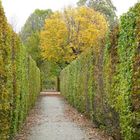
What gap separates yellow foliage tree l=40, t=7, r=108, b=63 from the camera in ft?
151

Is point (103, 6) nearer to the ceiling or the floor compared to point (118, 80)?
nearer to the ceiling

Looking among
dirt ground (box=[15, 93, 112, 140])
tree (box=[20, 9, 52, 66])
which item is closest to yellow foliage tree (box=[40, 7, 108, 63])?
tree (box=[20, 9, 52, 66])

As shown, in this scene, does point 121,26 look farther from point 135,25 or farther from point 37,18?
point 37,18

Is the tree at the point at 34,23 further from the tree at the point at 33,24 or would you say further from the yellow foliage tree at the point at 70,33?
the yellow foliage tree at the point at 70,33

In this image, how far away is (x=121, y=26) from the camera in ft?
31.8

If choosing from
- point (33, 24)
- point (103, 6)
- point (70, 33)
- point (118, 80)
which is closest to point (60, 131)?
point (118, 80)

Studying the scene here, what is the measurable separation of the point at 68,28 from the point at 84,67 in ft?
98.6

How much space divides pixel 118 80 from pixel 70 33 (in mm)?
37107

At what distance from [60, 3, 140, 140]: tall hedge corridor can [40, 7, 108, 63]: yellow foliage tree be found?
30.6 meters

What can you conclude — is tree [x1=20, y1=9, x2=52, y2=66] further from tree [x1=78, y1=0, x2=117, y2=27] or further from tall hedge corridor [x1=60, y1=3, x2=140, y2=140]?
tall hedge corridor [x1=60, y1=3, x2=140, y2=140]

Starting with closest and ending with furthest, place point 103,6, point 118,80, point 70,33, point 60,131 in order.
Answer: point 118,80 < point 60,131 < point 70,33 < point 103,6

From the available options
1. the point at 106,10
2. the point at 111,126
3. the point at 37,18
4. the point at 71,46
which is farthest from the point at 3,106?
the point at 37,18

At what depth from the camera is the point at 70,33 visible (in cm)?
4700

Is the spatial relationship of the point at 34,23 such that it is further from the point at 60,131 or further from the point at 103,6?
the point at 60,131
